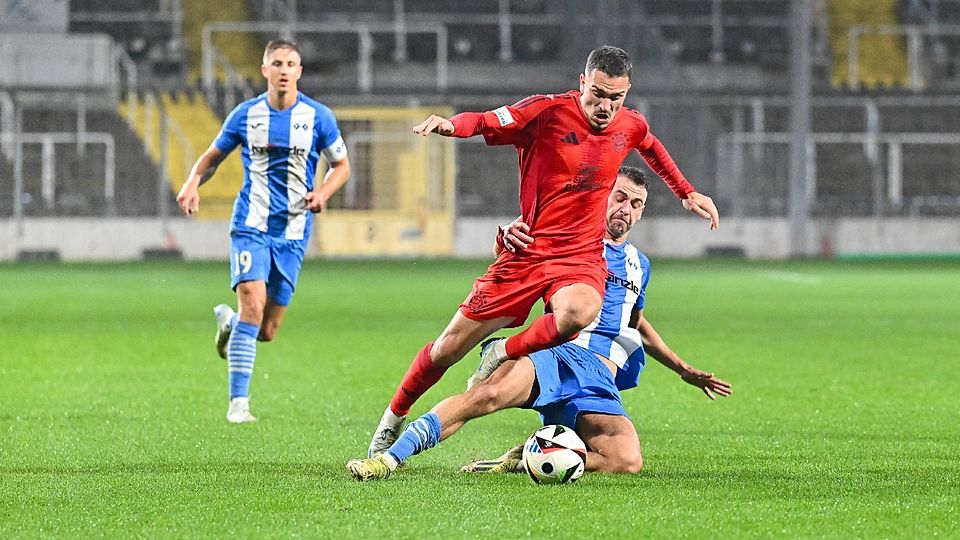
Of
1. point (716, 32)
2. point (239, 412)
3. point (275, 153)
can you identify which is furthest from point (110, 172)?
point (239, 412)

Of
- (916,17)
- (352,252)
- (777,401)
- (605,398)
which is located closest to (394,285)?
(352,252)

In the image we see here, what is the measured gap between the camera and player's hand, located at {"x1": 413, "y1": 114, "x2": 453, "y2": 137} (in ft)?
17.6

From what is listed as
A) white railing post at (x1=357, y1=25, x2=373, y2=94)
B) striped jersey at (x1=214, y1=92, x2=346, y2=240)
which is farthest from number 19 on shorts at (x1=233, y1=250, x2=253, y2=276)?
white railing post at (x1=357, y1=25, x2=373, y2=94)

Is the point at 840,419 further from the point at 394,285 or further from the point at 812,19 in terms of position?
the point at 812,19

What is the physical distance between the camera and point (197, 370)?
34.4 ft

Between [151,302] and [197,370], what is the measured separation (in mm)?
7394

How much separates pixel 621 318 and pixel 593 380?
1.42 ft

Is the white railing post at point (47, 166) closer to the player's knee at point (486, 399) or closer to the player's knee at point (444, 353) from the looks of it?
the player's knee at point (444, 353)

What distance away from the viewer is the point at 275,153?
8289 mm

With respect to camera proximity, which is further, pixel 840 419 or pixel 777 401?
pixel 777 401

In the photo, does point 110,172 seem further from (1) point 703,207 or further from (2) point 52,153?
(1) point 703,207

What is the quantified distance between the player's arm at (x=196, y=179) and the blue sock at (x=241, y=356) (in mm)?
665

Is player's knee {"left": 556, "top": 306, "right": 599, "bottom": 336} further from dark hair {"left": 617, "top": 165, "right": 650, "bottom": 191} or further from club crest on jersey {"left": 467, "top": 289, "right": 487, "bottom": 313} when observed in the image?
dark hair {"left": 617, "top": 165, "right": 650, "bottom": 191}

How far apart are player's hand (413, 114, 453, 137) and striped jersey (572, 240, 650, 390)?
50.1 inches
